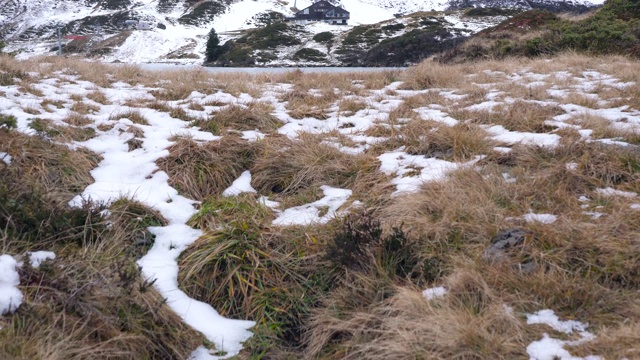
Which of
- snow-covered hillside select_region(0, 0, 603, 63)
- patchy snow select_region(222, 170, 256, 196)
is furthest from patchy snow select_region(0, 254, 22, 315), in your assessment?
snow-covered hillside select_region(0, 0, 603, 63)

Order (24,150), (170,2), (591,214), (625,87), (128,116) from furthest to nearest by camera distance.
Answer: (170,2)
(625,87)
(128,116)
(24,150)
(591,214)

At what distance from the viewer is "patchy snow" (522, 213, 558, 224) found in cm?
367

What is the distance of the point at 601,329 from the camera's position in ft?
8.53

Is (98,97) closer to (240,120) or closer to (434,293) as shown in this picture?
(240,120)

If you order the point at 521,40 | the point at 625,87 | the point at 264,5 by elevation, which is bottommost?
the point at 264,5

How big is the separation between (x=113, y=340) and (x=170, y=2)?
58965 mm

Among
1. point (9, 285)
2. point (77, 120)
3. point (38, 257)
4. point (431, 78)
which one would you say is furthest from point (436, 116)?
point (9, 285)

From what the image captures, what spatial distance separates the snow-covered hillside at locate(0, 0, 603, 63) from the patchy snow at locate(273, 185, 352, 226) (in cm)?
2453

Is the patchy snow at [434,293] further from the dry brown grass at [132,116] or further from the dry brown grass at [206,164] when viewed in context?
the dry brown grass at [132,116]

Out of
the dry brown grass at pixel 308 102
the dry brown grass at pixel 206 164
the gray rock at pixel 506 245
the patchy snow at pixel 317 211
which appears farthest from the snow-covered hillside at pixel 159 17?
the gray rock at pixel 506 245

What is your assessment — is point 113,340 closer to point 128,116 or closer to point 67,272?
point 67,272

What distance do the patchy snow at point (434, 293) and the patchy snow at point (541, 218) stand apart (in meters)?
1.05

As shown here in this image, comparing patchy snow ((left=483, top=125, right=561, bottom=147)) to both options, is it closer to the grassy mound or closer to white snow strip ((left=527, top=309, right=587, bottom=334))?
white snow strip ((left=527, top=309, right=587, bottom=334))

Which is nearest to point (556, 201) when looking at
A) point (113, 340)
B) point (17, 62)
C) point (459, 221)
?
point (459, 221)
